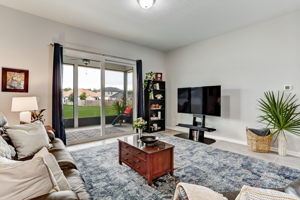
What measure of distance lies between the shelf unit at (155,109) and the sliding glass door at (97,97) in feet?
1.75

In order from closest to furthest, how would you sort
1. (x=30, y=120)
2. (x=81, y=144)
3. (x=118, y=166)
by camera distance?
1. (x=118, y=166)
2. (x=30, y=120)
3. (x=81, y=144)

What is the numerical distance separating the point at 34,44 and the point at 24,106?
4.85 feet

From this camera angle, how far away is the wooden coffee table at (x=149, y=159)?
2004 mm

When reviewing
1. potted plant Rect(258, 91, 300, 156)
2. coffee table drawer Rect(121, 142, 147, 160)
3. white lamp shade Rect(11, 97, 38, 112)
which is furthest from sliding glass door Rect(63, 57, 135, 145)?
potted plant Rect(258, 91, 300, 156)

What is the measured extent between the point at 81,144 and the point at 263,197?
3977 millimetres

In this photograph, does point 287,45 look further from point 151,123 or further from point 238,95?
point 151,123

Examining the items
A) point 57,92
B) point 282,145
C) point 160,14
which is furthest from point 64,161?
point 282,145

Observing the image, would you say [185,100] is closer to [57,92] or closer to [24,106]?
[57,92]

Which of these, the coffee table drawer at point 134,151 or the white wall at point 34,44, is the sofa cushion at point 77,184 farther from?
the white wall at point 34,44

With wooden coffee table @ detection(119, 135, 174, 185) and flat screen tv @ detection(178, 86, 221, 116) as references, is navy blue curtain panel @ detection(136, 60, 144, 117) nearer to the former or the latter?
flat screen tv @ detection(178, 86, 221, 116)

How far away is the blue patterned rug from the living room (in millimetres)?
16

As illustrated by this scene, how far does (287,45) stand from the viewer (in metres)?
3.20

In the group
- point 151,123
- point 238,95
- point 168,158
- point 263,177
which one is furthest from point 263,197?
point 151,123

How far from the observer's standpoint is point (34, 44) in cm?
332
